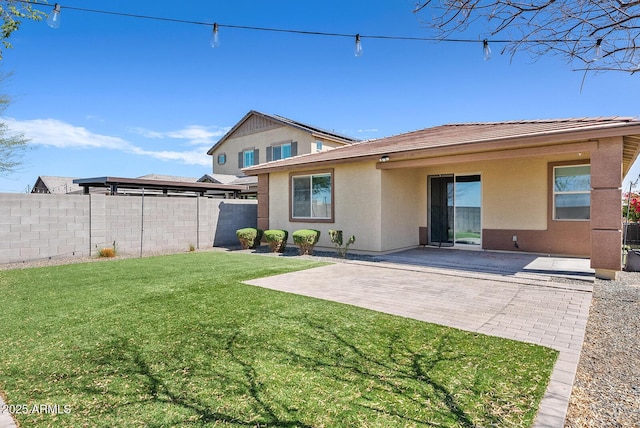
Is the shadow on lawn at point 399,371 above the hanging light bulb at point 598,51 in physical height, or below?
below

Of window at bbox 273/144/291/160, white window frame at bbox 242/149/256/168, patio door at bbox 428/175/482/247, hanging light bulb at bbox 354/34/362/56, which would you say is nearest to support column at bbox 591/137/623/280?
patio door at bbox 428/175/482/247

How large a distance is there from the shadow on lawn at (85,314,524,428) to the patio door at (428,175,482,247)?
8.86m

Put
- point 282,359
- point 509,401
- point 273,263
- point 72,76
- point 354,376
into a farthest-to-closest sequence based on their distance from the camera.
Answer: point 72,76 → point 273,263 → point 282,359 → point 354,376 → point 509,401

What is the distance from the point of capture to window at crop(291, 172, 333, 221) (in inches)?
489

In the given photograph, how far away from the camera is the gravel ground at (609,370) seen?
258 cm

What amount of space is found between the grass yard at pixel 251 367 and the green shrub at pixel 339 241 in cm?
551

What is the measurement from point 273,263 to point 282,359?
637 cm

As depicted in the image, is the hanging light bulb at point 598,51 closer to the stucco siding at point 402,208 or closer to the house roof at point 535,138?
the house roof at point 535,138

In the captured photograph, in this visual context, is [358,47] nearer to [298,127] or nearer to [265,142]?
[298,127]

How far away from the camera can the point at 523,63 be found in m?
3.85

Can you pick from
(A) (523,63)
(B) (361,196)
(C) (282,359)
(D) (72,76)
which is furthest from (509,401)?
(D) (72,76)

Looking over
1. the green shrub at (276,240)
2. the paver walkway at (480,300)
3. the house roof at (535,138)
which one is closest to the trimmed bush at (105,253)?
the green shrub at (276,240)

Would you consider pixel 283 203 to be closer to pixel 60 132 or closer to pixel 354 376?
pixel 354 376

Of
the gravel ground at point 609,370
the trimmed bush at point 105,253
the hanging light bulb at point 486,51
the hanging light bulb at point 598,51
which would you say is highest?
the hanging light bulb at point 486,51
